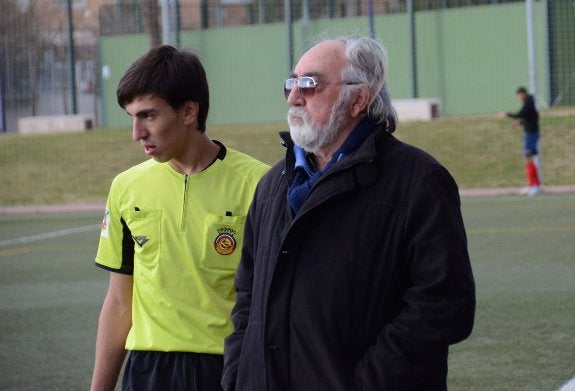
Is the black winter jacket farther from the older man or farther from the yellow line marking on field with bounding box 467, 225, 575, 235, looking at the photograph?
the yellow line marking on field with bounding box 467, 225, 575, 235

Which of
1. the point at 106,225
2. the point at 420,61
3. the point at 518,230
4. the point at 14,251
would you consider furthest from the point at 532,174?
the point at 106,225

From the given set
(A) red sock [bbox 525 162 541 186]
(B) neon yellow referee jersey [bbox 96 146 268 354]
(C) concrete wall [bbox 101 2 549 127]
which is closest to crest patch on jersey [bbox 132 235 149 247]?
(B) neon yellow referee jersey [bbox 96 146 268 354]

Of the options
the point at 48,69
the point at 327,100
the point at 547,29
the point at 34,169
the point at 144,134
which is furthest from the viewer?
the point at 48,69

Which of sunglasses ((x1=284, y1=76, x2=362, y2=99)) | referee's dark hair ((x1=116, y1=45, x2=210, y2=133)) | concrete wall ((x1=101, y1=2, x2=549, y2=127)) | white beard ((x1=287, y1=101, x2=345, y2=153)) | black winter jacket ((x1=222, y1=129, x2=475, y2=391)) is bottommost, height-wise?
black winter jacket ((x1=222, y1=129, x2=475, y2=391))

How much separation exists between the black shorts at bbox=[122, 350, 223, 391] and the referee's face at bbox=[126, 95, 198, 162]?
26.4 inches

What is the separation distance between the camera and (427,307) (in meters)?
3.16

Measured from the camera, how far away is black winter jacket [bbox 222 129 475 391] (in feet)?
10.4

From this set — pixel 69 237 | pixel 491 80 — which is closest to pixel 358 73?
pixel 69 237

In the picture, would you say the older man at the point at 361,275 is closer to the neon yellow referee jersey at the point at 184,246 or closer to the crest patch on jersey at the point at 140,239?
the neon yellow referee jersey at the point at 184,246

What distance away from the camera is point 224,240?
4.02m

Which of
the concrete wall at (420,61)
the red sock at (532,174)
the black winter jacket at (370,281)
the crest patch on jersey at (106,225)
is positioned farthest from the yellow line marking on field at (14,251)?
the concrete wall at (420,61)

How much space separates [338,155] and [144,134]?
0.91m

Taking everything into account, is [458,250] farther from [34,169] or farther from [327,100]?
[34,169]

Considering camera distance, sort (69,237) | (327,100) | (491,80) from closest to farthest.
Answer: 1. (327,100)
2. (69,237)
3. (491,80)
